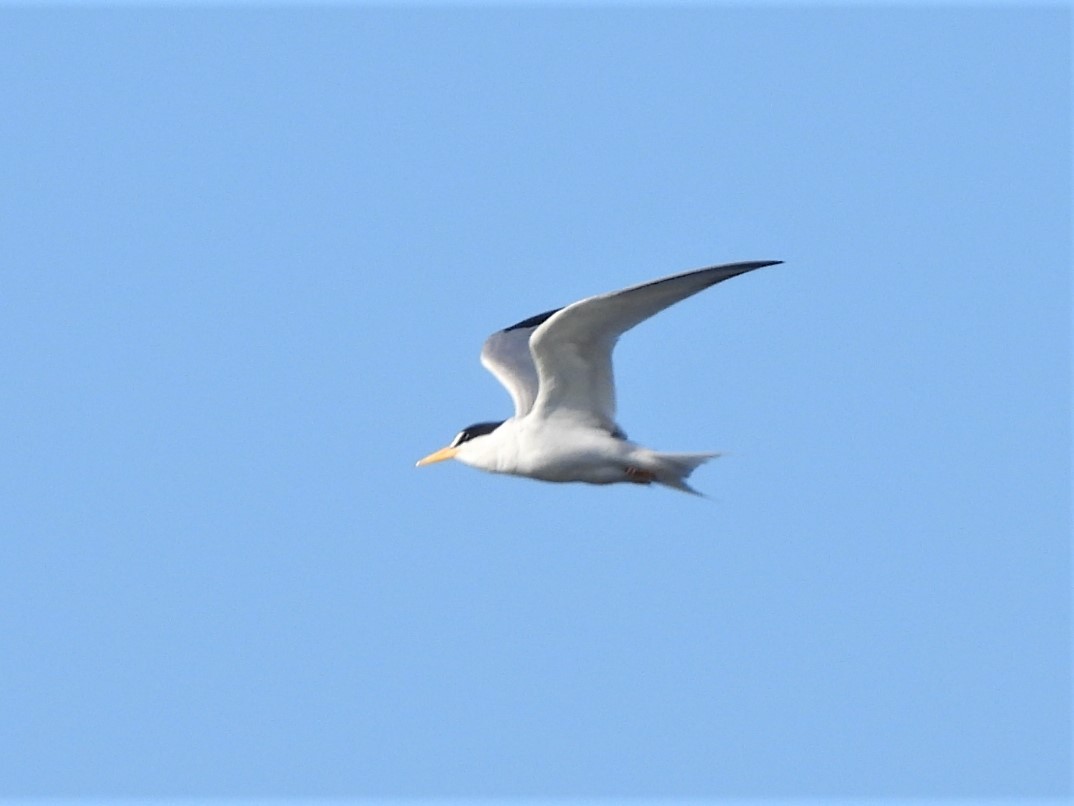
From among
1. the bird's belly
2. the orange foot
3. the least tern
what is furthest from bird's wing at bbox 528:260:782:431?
the orange foot

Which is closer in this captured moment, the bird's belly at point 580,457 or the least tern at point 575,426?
the least tern at point 575,426

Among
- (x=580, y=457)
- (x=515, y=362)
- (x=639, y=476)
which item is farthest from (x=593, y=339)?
(x=515, y=362)

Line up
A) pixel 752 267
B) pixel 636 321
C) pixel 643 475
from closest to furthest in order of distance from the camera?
pixel 752 267
pixel 636 321
pixel 643 475

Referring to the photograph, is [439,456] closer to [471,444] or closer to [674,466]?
[471,444]

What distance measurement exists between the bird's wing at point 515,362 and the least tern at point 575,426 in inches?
17.0

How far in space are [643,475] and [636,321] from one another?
1.58m

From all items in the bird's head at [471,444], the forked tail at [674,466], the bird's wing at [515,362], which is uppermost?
the bird's wing at [515,362]

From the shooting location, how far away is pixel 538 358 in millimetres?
16141

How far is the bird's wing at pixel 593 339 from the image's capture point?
14672 millimetres

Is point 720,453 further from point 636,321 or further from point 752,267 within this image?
point 752,267

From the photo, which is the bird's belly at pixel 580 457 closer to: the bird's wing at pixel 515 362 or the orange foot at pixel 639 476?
the orange foot at pixel 639 476

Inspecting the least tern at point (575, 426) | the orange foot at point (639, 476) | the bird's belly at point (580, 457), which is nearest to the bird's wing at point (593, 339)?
the least tern at point (575, 426)

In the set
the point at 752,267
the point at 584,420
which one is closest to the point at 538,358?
the point at 584,420

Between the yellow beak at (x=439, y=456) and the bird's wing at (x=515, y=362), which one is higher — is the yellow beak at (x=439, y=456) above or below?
below
